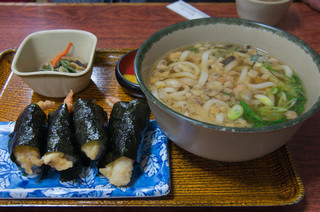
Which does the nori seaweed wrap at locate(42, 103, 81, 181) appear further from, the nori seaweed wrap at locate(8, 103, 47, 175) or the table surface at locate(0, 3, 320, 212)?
the table surface at locate(0, 3, 320, 212)

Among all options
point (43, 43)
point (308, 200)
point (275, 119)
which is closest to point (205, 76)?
point (275, 119)

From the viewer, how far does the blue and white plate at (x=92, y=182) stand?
122 centimetres

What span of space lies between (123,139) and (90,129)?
0.58 ft

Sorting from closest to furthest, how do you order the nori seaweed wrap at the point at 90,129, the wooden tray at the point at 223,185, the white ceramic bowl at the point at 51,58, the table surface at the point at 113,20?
the wooden tray at the point at 223,185 < the nori seaweed wrap at the point at 90,129 < the white ceramic bowl at the point at 51,58 < the table surface at the point at 113,20

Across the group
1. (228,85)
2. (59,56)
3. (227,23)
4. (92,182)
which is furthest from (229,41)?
(59,56)

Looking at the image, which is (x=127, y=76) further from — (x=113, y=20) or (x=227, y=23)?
(x=113, y=20)

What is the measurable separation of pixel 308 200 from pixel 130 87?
3.82 ft

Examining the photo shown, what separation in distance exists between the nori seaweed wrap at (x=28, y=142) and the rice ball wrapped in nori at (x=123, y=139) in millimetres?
317

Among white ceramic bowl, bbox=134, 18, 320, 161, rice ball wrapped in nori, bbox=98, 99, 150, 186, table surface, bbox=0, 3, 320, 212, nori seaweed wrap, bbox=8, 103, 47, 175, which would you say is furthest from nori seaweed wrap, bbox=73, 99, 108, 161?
table surface, bbox=0, 3, 320, 212

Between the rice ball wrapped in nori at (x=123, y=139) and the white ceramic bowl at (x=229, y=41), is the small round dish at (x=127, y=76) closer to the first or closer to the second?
the rice ball wrapped in nori at (x=123, y=139)

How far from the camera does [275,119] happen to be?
1.25 metres

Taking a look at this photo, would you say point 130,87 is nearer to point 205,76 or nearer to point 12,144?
point 205,76

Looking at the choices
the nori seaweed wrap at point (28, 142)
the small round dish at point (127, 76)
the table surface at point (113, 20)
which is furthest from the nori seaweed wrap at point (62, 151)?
the table surface at point (113, 20)

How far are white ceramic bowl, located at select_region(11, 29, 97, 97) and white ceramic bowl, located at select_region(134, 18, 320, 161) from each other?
58cm
